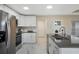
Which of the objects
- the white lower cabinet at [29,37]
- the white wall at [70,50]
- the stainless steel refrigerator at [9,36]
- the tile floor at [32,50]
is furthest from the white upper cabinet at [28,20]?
the white wall at [70,50]

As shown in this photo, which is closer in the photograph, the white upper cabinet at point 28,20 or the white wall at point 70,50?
the white wall at point 70,50

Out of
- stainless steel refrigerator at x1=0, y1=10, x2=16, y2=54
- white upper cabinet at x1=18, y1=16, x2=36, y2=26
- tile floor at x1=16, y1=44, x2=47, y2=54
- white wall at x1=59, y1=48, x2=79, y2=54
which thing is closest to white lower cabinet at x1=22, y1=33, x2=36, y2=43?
white upper cabinet at x1=18, y1=16, x2=36, y2=26

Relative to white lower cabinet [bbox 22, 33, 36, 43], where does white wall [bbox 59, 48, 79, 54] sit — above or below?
above

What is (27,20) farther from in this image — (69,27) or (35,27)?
(69,27)

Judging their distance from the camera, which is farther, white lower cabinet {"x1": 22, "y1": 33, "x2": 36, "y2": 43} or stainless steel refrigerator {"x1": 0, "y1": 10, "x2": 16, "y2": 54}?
white lower cabinet {"x1": 22, "y1": 33, "x2": 36, "y2": 43}

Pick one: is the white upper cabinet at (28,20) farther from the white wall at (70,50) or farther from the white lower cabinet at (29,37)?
the white wall at (70,50)

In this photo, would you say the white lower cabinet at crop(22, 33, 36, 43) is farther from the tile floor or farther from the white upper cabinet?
the tile floor

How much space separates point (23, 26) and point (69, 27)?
3.21m

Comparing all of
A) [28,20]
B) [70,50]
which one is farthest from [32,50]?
[70,50]

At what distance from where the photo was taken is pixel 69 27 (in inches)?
295

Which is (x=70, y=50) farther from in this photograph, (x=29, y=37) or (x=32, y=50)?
(x=29, y=37)
